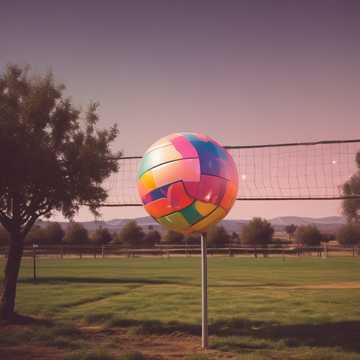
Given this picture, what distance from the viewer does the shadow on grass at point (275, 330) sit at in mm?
6973

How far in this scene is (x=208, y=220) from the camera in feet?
20.0

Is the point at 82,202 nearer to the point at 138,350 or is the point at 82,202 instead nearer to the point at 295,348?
the point at 138,350

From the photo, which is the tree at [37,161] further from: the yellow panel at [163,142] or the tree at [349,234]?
the tree at [349,234]

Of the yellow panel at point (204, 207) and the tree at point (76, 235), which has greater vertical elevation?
the yellow panel at point (204, 207)

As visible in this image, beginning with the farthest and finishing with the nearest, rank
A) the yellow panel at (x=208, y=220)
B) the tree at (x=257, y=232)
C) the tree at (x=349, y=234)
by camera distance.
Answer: the tree at (x=349, y=234), the tree at (x=257, y=232), the yellow panel at (x=208, y=220)

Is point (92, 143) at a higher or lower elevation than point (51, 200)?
higher

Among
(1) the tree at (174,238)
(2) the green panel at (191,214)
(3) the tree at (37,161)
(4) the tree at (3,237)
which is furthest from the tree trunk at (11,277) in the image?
(4) the tree at (3,237)

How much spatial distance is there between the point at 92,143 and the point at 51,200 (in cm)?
178

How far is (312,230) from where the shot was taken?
61.3 meters

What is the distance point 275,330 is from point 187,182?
13.4 feet

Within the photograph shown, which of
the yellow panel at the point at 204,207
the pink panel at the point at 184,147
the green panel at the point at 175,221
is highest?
the pink panel at the point at 184,147

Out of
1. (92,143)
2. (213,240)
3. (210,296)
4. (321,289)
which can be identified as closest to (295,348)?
(210,296)

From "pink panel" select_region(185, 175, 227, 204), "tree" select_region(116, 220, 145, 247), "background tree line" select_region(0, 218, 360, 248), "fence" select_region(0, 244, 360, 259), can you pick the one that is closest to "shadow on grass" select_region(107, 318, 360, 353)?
"pink panel" select_region(185, 175, 227, 204)

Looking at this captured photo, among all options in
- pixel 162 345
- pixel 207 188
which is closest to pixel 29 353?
pixel 162 345
